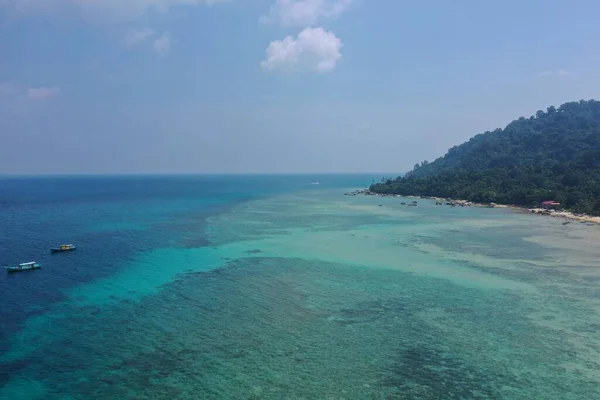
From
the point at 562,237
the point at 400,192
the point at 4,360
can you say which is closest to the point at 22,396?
the point at 4,360

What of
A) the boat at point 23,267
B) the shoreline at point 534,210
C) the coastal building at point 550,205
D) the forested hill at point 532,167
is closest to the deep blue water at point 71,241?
the boat at point 23,267

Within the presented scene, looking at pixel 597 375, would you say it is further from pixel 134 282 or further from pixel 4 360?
pixel 134 282

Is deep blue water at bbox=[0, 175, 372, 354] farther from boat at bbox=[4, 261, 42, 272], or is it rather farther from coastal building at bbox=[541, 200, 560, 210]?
coastal building at bbox=[541, 200, 560, 210]

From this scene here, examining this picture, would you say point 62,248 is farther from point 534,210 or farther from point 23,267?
point 534,210

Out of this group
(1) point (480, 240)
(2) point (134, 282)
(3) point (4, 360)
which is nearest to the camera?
(3) point (4, 360)

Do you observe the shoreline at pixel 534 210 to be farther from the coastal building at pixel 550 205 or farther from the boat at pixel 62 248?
the boat at pixel 62 248

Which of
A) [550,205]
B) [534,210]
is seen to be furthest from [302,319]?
[550,205]

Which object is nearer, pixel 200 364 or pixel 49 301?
pixel 200 364
